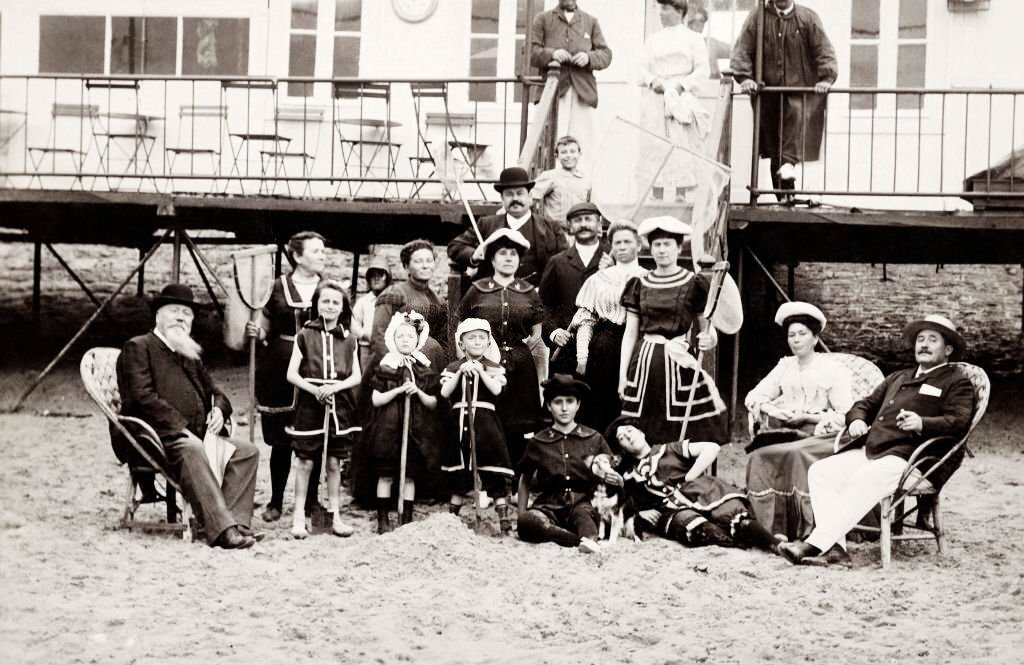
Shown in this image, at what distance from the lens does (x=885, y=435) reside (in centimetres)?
796

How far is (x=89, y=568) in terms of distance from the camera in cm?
746

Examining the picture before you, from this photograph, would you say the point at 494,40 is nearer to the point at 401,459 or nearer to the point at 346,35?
the point at 346,35

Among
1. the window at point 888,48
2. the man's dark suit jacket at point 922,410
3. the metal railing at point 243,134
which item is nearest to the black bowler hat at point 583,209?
the man's dark suit jacket at point 922,410

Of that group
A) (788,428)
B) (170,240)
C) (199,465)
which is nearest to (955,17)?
(788,428)

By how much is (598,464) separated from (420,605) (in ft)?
4.69

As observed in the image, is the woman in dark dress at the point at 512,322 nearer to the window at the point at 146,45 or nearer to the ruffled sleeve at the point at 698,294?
the ruffled sleeve at the point at 698,294

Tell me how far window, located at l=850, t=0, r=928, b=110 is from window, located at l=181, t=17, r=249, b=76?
16.0 feet

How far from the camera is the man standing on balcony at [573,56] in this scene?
1073cm

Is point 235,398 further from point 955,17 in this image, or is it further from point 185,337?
point 955,17

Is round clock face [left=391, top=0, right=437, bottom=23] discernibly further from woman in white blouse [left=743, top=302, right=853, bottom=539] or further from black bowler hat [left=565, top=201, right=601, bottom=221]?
woman in white blouse [left=743, top=302, right=853, bottom=539]

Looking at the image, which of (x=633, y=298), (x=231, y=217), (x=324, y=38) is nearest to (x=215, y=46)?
(x=324, y=38)

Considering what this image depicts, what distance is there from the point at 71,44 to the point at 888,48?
6.59 metres

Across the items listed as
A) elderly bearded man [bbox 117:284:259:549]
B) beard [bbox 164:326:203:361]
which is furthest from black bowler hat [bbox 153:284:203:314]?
beard [bbox 164:326:203:361]

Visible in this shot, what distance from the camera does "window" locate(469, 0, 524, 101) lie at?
520 inches
